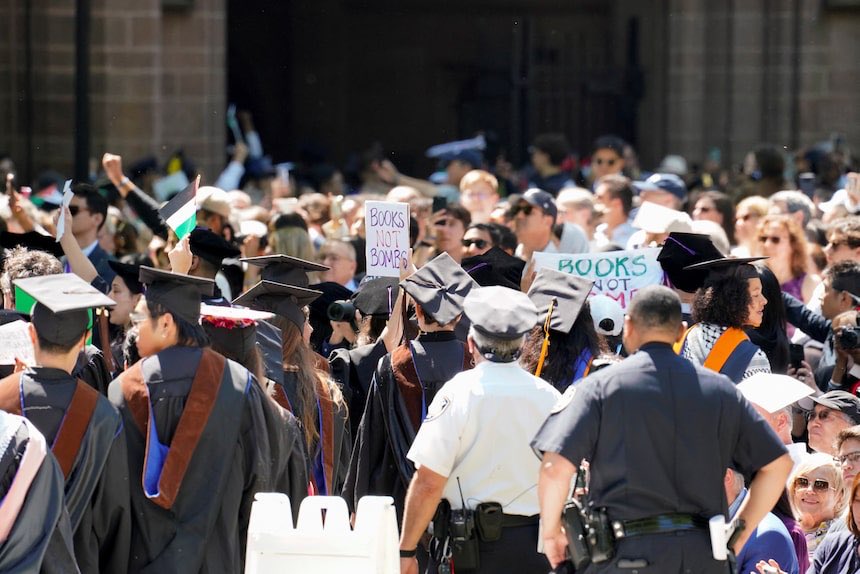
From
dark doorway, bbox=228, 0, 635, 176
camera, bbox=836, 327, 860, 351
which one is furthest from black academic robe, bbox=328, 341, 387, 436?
dark doorway, bbox=228, 0, 635, 176

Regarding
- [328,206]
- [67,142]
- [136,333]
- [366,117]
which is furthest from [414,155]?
[136,333]

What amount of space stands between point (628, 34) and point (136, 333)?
16.9 metres

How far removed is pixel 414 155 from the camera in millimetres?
25953

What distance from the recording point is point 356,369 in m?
7.59

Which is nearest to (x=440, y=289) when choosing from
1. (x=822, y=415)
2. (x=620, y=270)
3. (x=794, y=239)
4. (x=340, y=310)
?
(x=340, y=310)

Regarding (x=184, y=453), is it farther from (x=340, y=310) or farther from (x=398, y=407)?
(x=340, y=310)

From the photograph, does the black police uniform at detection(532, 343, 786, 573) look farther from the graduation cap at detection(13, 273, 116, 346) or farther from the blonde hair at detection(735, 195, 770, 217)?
the blonde hair at detection(735, 195, 770, 217)

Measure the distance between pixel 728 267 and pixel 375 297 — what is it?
171 centimetres

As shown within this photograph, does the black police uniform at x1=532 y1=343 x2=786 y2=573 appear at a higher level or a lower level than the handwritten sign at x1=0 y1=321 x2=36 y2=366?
lower

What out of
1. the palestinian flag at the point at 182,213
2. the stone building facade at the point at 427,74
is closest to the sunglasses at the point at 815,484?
the palestinian flag at the point at 182,213

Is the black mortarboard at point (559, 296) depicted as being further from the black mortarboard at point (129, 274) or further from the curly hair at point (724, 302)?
the black mortarboard at point (129, 274)

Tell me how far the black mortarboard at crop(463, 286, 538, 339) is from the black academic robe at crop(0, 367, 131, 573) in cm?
126

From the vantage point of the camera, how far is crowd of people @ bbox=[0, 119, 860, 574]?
5223 millimetres

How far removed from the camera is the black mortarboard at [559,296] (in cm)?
657
